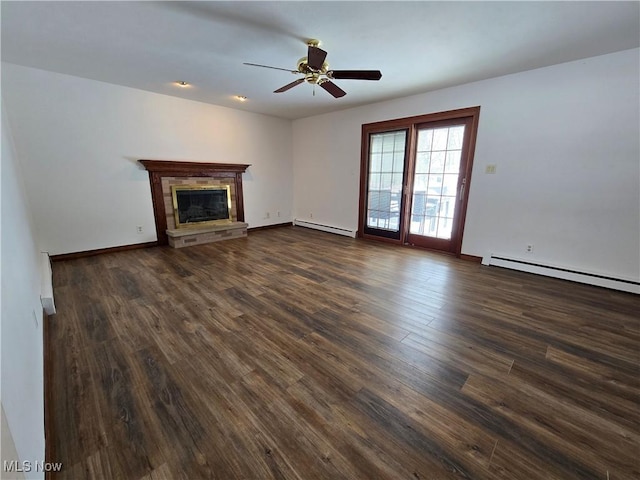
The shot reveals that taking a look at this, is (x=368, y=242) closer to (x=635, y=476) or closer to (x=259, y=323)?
(x=259, y=323)

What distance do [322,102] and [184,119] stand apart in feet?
8.08

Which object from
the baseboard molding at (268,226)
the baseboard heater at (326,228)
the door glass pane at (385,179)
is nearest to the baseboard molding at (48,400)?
the baseboard molding at (268,226)

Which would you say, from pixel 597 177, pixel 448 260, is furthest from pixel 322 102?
pixel 597 177

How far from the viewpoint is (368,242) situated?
507cm

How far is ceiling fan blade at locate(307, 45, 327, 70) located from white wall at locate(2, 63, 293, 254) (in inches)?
128

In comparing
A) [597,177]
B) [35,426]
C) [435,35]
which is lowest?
[35,426]

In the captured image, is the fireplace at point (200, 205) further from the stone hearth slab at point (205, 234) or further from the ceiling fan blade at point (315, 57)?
the ceiling fan blade at point (315, 57)

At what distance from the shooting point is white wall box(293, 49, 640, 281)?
9.21ft

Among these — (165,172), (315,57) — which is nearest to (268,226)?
(165,172)

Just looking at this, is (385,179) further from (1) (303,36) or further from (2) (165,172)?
(2) (165,172)

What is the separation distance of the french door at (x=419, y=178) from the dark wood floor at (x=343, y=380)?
156 centimetres

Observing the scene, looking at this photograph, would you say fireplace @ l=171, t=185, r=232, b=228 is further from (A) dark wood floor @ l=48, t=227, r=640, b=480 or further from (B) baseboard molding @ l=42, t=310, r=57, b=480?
(B) baseboard molding @ l=42, t=310, r=57, b=480

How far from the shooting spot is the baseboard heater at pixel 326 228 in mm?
5466

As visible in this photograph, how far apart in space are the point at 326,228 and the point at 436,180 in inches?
99.5
